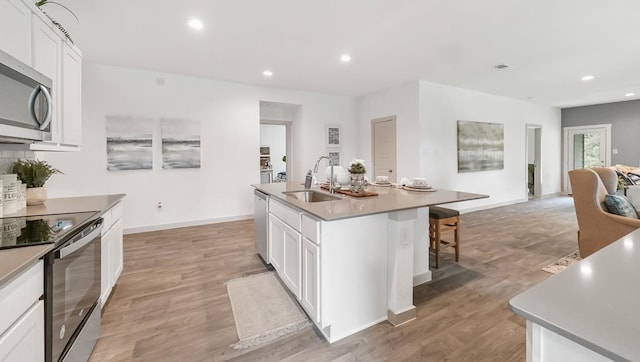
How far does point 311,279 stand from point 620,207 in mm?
3343

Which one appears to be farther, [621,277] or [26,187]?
[26,187]

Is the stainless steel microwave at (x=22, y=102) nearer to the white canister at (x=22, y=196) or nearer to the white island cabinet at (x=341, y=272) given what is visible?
the white canister at (x=22, y=196)

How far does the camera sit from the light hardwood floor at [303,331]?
178 centimetres

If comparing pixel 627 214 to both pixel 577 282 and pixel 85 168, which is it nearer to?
pixel 577 282

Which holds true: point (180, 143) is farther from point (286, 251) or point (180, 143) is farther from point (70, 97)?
point (286, 251)

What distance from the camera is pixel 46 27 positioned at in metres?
1.91

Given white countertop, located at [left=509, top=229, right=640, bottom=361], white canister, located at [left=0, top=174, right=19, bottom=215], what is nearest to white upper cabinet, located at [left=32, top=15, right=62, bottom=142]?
white canister, located at [left=0, top=174, right=19, bottom=215]

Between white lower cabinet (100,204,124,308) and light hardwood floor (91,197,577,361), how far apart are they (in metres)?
0.20

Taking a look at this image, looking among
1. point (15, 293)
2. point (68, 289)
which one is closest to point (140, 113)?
point (68, 289)

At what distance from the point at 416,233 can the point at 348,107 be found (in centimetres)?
454

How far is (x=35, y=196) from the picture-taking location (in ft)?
7.13

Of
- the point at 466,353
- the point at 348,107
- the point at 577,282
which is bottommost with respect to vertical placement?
the point at 466,353

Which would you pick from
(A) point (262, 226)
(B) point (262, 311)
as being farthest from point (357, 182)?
(B) point (262, 311)

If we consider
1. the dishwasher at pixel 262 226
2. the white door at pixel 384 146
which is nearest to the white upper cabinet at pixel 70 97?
the dishwasher at pixel 262 226
